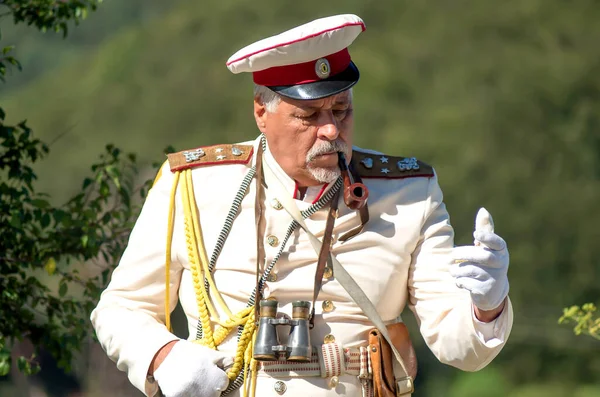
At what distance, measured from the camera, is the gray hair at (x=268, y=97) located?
3372 mm

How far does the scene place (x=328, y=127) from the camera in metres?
3.28

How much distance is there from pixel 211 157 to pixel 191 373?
0.71 metres

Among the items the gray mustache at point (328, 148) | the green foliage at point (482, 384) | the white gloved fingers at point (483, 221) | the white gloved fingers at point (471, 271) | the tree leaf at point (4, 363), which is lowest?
the green foliage at point (482, 384)

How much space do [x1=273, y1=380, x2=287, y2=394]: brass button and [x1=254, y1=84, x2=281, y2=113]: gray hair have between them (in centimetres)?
77

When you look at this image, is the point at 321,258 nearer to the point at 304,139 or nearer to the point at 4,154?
the point at 304,139

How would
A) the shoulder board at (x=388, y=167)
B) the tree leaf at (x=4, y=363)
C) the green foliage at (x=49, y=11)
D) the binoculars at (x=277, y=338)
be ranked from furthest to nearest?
the green foliage at (x=49, y=11), the tree leaf at (x=4, y=363), the shoulder board at (x=388, y=167), the binoculars at (x=277, y=338)

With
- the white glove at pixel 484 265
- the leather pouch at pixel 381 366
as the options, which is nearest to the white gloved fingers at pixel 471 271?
the white glove at pixel 484 265

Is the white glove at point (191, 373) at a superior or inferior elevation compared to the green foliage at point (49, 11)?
inferior

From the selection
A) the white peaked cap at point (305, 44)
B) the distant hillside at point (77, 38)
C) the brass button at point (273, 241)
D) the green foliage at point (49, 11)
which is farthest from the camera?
the distant hillside at point (77, 38)

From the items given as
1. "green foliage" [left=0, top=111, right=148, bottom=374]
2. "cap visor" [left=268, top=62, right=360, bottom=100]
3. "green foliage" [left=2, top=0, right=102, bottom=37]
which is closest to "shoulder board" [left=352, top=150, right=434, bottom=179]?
"cap visor" [left=268, top=62, right=360, bottom=100]

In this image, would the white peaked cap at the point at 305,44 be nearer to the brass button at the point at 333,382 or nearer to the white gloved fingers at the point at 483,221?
the white gloved fingers at the point at 483,221

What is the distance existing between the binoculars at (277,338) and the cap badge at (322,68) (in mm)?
636

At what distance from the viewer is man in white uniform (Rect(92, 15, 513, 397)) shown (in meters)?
3.25

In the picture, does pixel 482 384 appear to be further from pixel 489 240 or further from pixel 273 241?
pixel 489 240
